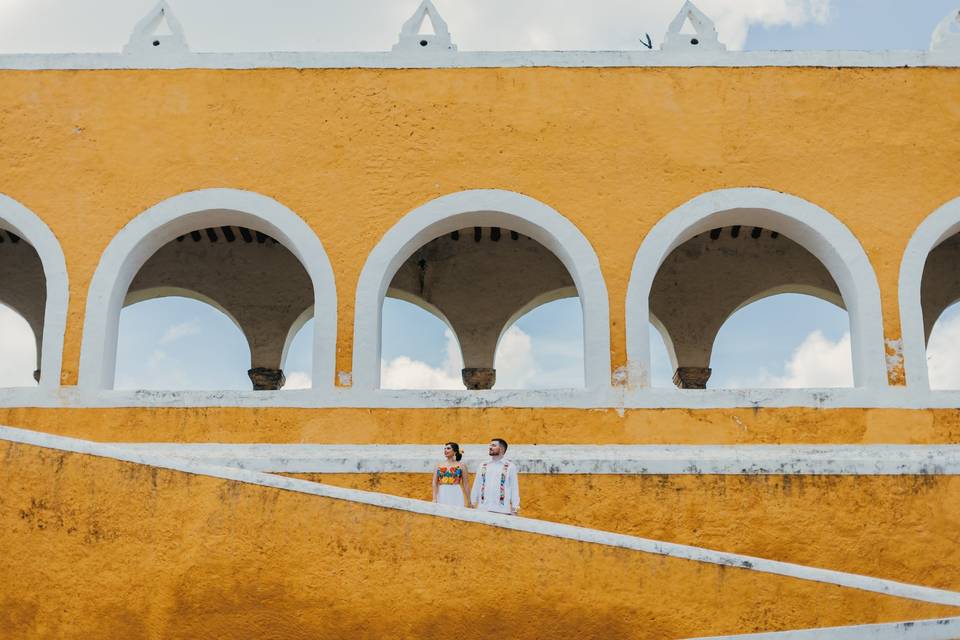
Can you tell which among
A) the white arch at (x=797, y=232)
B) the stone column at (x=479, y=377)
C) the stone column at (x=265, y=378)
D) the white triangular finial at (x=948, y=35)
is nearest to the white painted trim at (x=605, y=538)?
the white arch at (x=797, y=232)

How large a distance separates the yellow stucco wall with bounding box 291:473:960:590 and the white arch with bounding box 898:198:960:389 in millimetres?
1672

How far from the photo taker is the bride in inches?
209

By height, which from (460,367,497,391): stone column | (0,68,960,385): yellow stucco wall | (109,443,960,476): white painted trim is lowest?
(109,443,960,476): white painted trim

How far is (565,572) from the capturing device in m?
4.33

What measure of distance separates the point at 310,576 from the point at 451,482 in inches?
43.8

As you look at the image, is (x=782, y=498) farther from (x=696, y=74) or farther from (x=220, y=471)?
(x=696, y=74)

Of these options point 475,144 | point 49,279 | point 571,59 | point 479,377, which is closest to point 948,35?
point 571,59

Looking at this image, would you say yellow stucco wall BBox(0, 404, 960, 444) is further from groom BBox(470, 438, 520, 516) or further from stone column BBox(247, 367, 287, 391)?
stone column BBox(247, 367, 287, 391)

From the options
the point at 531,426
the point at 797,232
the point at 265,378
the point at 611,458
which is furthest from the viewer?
the point at 265,378

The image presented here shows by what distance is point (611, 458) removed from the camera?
224 inches

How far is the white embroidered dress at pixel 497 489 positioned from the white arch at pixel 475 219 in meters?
1.93

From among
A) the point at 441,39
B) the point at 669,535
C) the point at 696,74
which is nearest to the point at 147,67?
the point at 441,39

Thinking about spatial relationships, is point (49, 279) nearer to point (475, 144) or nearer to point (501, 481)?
point (475, 144)

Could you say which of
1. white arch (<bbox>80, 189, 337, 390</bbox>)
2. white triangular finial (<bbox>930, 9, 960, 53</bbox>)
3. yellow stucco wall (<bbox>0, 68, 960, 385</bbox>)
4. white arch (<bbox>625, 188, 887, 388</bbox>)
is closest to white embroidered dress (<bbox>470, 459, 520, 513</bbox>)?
white arch (<bbox>625, 188, 887, 388</bbox>)
